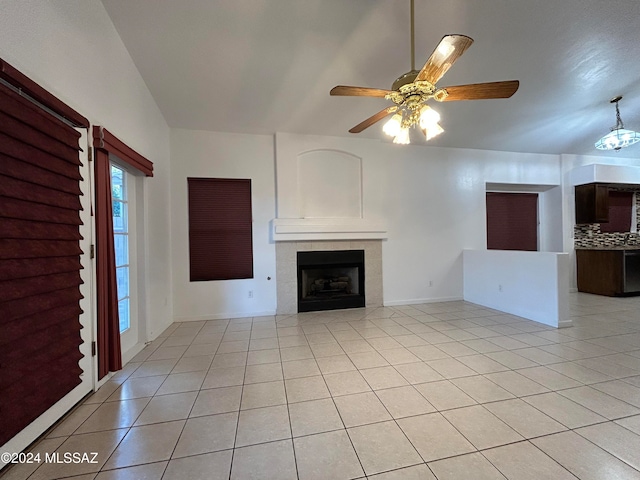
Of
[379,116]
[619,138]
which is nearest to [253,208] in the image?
[379,116]

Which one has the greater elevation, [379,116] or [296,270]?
[379,116]

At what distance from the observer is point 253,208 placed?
13.9 ft

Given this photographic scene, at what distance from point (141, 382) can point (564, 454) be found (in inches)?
118

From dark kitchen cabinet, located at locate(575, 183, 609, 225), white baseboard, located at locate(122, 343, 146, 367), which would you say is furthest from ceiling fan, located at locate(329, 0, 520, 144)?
dark kitchen cabinet, located at locate(575, 183, 609, 225)

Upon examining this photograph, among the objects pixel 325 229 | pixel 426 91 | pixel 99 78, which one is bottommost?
pixel 325 229

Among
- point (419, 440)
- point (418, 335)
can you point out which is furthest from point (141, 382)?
point (418, 335)

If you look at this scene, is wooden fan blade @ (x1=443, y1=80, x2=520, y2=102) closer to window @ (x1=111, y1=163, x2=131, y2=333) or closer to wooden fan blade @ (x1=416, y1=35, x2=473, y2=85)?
wooden fan blade @ (x1=416, y1=35, x2=473, y2=85)

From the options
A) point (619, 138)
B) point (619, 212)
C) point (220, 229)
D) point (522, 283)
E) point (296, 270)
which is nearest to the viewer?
point (522, 283)

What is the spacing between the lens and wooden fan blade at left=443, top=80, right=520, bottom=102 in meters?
1.81

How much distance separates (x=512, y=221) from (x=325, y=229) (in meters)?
4.31

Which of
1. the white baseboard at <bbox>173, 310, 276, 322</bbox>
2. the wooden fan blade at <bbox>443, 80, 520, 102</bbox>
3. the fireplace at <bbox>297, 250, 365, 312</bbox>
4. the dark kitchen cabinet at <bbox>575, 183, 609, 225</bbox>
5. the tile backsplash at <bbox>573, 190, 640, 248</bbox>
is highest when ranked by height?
the wooden fan blade at <bbox>443, 80, 520, 102</bbox>

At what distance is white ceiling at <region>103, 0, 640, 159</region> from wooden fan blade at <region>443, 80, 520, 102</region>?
0.96 m

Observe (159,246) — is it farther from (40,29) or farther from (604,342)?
(604,342)

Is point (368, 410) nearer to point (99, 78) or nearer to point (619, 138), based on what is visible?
point (99, 78)
